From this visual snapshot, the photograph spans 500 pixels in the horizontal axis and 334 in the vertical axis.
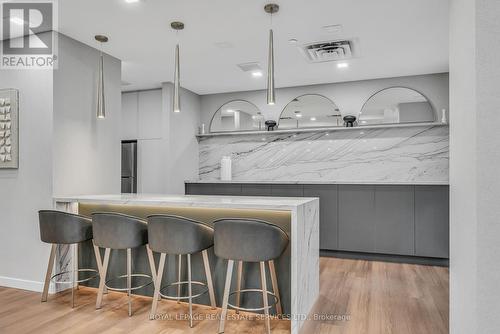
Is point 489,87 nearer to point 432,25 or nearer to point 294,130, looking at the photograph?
point 432,25

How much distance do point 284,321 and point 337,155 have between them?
3.06 m

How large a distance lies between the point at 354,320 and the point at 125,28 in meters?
3.39

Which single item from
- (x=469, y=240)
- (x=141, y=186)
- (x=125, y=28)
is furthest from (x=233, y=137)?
(x=469, y=240)

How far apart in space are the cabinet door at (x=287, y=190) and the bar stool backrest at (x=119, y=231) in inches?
97.6

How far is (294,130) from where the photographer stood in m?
5.25

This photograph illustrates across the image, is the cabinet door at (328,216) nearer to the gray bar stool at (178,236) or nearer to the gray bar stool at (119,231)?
the gray bar stool at (178,236)

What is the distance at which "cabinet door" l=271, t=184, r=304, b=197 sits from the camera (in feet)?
15.9

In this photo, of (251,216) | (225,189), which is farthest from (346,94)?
(251,216)

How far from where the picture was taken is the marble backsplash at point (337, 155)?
469 cm

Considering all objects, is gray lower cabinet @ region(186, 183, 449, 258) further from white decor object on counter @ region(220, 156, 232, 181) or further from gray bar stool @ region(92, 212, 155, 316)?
gray bar stool @ region(92, 212, 155, 316)

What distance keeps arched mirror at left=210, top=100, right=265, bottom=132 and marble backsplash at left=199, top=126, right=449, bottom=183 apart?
159 millimetres

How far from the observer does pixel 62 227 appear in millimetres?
2967

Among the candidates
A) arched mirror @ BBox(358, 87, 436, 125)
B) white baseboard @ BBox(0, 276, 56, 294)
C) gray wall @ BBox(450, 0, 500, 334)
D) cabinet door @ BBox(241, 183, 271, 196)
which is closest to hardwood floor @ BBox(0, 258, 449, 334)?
white baseboard @ BBox(0, 276, 56, 294)

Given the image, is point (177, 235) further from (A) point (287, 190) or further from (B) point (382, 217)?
(B) point (382, 217)
